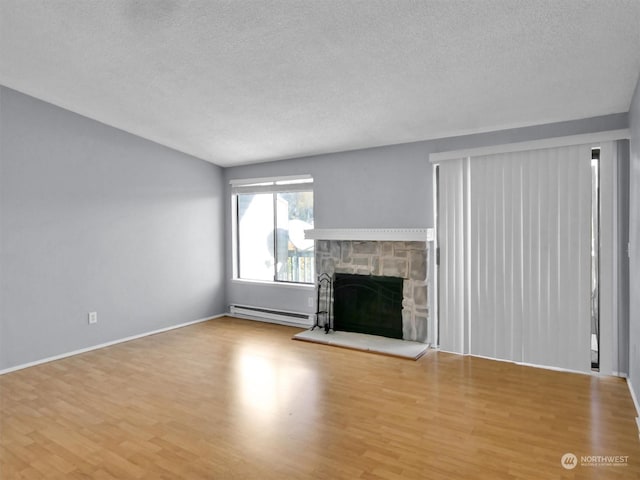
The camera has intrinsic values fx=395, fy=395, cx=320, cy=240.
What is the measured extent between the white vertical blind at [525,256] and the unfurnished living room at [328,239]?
0.07 ft

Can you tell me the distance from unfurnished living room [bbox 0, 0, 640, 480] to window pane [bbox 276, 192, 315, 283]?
0.04m

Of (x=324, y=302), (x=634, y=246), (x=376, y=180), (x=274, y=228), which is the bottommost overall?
(x=324, y=302)

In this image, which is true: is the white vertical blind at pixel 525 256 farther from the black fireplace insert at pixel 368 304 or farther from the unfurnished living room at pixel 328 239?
the black fireplace insert at pixel 368 304

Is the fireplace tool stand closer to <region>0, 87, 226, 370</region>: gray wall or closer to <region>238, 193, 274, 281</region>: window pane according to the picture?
<region>238, 193, 274, 281</region>: window pane

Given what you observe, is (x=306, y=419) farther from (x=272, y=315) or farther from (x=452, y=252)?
(x=272, y=315)

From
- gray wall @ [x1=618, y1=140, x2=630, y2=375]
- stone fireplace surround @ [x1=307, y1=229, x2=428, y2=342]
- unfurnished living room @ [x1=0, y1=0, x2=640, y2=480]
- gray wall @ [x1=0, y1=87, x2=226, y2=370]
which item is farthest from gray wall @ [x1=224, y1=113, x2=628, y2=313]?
gray wall @ [x1=0, y1=87, x2=226, y2=370]

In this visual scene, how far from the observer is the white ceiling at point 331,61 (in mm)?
2416

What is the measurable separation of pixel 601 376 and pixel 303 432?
9.20 feet

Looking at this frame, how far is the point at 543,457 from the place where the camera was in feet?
7.64

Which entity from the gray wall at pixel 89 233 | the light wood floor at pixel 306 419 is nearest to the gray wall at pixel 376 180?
the gray wall at pixel 89 233

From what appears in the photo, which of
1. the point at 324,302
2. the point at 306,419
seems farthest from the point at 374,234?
the point at 306,419

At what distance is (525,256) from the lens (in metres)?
3.88

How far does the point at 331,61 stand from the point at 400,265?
2504 mm

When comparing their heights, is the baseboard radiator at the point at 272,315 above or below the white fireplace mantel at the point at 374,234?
below
